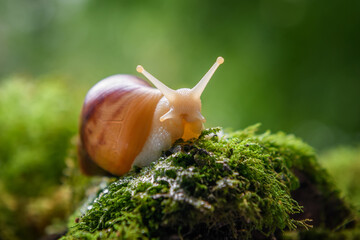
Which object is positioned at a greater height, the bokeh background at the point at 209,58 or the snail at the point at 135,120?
the bokeh background at the point at 209,58

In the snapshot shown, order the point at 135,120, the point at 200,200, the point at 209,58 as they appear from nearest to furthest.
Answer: the point at 200,200, the point at 135,120, the point at 209,58

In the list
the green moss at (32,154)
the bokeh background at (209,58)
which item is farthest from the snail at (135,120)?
the bokeh background at (209,58)

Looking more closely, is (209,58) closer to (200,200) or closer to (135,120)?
(135,120)

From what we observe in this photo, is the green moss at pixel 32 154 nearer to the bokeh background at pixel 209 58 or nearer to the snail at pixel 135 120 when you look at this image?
the bokeh background at pixel 209 58

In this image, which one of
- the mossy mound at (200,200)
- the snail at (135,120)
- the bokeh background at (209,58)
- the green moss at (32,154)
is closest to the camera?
the mossy mound at (200,200)

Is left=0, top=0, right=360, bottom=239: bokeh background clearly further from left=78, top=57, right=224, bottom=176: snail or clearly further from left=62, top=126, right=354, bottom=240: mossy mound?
left=62, top=126, right=354, bottom=240: mossy mound

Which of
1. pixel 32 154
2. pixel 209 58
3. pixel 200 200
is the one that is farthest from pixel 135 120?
pixel 209 58

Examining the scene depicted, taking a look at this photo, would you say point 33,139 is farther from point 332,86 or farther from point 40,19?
point 40,19
